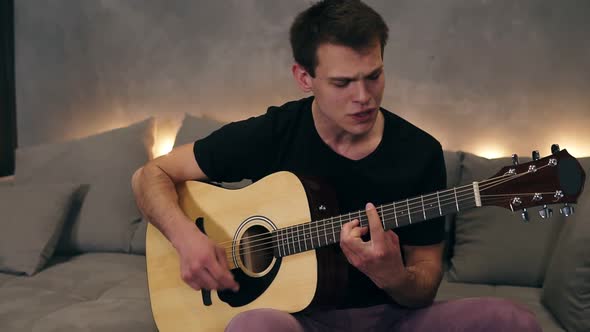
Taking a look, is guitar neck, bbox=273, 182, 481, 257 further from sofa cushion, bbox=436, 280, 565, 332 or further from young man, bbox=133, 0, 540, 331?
sofa cushion, bbox=436, 280, 565, 332

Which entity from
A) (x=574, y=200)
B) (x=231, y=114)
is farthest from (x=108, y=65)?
(x=574, y=200)

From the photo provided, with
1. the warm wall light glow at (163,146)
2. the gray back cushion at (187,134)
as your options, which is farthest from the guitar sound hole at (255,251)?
the warm wall light glow at (163,146)

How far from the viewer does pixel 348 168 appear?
1.35 m

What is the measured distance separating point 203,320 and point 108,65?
1.81 metres

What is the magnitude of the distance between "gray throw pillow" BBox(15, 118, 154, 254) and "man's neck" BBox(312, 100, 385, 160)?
3.57 feet

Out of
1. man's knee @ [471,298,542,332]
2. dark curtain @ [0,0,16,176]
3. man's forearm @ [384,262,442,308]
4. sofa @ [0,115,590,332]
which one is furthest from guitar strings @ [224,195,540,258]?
dark curtain @ [0,0,16,176]

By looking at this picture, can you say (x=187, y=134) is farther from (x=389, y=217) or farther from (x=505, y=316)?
(x=505, y=316)

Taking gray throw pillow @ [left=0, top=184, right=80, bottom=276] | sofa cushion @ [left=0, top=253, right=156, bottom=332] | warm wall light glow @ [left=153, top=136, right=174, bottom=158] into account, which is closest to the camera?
sofa cushion @ [left=0, top=253, right=156, bottom=332]

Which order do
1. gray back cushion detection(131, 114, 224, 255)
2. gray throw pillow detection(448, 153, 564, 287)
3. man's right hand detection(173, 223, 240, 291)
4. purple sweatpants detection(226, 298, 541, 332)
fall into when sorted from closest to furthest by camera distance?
1. purple sweatpants detection(226, 298, 541, 332)
2. man's right hand detection(173, 223, 240, 291)
3. gray throw pillow detection(448, 153, 564, 287)
4. gray back cushion detection(131, 114, 224, 255)

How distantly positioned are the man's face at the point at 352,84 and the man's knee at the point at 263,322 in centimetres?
45

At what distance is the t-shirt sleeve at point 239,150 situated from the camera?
1472 mm

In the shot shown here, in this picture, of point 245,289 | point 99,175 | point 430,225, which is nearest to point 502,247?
point 430,225

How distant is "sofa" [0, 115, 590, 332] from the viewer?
1482 mm

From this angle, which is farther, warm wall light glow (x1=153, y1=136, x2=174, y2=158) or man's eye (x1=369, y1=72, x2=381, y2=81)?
warm wall light glow (x1=153, y1=136, x2=174, y2=158)
